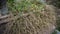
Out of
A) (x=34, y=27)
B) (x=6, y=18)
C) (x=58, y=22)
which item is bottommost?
(x=58, y=22)

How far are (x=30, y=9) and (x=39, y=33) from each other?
598 mm

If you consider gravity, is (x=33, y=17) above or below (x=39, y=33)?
above

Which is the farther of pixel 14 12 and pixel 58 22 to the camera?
pixel 58 22

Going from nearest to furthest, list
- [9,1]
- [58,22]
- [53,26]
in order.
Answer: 1. [9,1]
2. [53,26]
3. [58,22]

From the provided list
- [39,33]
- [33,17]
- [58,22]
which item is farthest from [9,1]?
[58,22]

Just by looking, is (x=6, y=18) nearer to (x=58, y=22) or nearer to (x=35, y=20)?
(x=35, y=20)

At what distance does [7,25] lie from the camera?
341 cm

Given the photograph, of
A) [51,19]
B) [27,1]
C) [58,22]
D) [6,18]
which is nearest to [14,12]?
[6,18]

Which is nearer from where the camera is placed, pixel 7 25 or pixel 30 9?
pixel 7 25

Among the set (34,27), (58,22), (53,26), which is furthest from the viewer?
(58,22)

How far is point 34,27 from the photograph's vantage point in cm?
370

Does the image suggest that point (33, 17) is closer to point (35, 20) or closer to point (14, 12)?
point (35, 20)

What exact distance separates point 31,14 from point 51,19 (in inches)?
29.4

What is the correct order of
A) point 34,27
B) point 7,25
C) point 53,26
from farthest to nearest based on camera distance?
point 53,26
point 34,27
point 7,25
